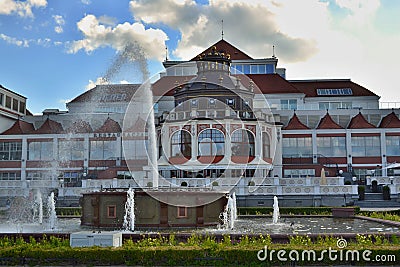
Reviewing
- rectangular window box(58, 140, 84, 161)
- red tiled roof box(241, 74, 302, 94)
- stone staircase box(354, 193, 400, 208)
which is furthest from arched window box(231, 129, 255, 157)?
rectangular window box(58, 140, 84, 161)

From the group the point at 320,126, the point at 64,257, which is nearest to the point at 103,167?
the point at 320,126

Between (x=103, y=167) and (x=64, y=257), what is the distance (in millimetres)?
44726

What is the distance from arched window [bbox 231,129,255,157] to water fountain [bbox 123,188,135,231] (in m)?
28.0

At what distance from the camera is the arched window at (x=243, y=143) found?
50.5 metres

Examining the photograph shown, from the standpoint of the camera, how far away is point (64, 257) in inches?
560

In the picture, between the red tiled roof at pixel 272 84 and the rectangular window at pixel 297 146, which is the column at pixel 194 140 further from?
the red tiled roof at pixel 272 84

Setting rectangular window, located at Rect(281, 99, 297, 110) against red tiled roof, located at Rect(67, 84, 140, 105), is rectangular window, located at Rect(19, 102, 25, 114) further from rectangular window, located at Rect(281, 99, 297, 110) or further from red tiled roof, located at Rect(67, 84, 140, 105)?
rectangular window, located at Rect(281, 99, 297, 110)

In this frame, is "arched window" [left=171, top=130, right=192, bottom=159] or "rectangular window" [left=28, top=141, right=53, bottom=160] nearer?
"arched window" [left=171, top=130, right=192, bottom=159]

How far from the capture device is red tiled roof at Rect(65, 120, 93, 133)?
60.3m

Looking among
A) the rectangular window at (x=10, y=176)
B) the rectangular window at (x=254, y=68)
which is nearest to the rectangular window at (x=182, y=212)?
the rectangular window at (x=10, y=176)

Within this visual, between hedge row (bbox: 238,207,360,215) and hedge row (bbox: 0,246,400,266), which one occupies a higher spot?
hedge row (bbox: 238,207,360,215)

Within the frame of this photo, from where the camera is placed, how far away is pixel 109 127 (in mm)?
60656

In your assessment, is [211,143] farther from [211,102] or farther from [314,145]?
[314,145]

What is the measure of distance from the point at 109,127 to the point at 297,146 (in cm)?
2139
